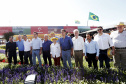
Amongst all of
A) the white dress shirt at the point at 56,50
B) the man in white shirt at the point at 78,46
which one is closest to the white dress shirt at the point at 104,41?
the man in white shirt at the point at 78,46

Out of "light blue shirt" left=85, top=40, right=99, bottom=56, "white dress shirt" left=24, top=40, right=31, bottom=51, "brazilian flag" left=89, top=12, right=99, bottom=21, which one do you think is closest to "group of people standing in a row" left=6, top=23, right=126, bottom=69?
"light blue shirt" left=85, top=40, right=99, bottom=56

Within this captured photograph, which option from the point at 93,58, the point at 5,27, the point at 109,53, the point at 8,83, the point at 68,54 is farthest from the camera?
the point at 5,27

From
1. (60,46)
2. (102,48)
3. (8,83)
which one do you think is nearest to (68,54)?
(60,46)

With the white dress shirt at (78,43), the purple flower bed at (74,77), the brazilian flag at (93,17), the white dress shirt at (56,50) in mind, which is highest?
the brazilian flag at (93,17)

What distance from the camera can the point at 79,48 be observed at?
5.62 meters

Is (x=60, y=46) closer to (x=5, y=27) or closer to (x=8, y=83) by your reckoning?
(x=8, y=83)

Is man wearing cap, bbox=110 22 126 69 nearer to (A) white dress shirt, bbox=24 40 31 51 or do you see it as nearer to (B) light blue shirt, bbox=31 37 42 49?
(B) light blue shirt, bbox=31 37 42 49

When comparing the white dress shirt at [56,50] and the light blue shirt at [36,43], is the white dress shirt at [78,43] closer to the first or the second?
the white dress shirt at [56,50]

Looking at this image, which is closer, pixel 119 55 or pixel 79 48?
pixel 119 55

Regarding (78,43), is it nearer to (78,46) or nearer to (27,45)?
(78,46)

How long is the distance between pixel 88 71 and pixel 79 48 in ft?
5.64

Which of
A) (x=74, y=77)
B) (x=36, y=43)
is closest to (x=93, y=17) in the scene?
(x=36, y=43)

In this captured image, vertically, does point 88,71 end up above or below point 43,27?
below

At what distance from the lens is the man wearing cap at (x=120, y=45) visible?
4.88m
